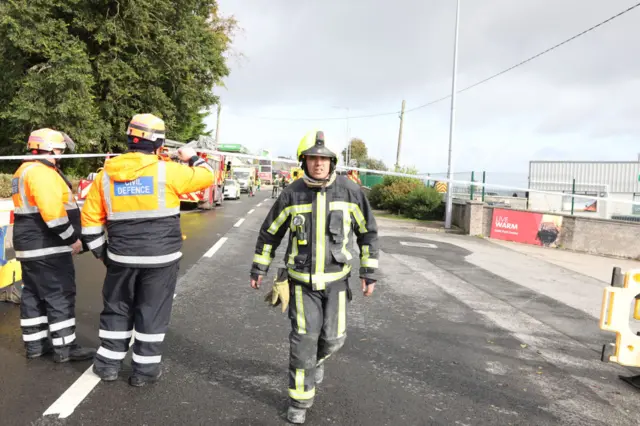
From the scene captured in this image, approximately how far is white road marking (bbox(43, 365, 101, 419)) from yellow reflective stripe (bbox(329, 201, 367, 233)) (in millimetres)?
2164

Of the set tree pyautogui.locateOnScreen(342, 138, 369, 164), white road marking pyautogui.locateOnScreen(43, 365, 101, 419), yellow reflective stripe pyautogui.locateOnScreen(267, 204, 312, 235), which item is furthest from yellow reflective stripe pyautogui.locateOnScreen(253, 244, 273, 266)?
tree pyautogui.locateOnScreen(342, 138, 369, 164)

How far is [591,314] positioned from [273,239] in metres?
5.45

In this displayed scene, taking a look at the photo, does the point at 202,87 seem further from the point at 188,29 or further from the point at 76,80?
the point at 76,80

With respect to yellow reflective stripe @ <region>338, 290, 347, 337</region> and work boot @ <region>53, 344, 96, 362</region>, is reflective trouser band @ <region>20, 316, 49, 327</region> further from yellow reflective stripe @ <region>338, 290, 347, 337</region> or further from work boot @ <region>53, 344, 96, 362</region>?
yellow reflective stripe @ <region>338, 290, 347, 337</region>

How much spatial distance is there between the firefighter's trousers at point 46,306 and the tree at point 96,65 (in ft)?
54.0

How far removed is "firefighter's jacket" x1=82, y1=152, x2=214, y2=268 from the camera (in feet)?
11.9

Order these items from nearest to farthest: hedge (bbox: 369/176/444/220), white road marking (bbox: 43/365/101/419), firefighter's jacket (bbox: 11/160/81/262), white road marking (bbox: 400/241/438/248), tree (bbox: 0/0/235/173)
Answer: white road marking (bbox: 43/365/101/419) → firefighter's jacket (bbox: 11/160/81/262) → white road marking (bbox: 400/241/438/248) → tree (bbox: 0/0/235/173) → hedge (bbox: 369/176/444/220)

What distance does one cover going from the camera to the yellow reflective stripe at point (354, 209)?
3.47m

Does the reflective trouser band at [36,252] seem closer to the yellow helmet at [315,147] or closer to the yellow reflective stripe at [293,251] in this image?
the yellow reflective stripe at [293,251]

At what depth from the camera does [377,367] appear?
4.30 metres

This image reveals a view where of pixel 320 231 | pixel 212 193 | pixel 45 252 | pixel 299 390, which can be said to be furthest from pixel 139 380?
pixel 212 193

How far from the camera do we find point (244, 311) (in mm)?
5879

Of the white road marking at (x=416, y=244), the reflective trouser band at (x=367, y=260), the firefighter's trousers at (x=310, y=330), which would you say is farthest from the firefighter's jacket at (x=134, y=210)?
the white road marking at (x=416, y=244)

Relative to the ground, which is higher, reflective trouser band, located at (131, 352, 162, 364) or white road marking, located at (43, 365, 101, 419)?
reflective trouser band, located at (131, 352, 162, 364)
